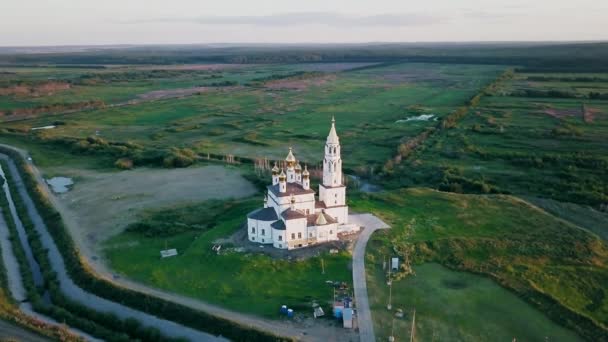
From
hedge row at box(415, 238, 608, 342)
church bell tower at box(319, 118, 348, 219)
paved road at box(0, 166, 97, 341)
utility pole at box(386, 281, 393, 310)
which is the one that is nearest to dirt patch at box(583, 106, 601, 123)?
hedge row at box(415, 238, 608, 342)

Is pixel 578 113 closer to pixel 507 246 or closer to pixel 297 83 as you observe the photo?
pixel 507 246

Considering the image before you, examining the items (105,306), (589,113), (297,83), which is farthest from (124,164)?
(297,83)

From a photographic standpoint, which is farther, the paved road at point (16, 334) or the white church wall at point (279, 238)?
the white church wall at point (279, 238)

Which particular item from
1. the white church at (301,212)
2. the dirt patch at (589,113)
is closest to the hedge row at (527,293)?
the white church at (301,212)

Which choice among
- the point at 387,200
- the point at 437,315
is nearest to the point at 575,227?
the point at 387,200

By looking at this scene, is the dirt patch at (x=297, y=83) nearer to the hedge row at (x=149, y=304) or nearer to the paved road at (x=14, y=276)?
the paved road at (x=14, y=276)
